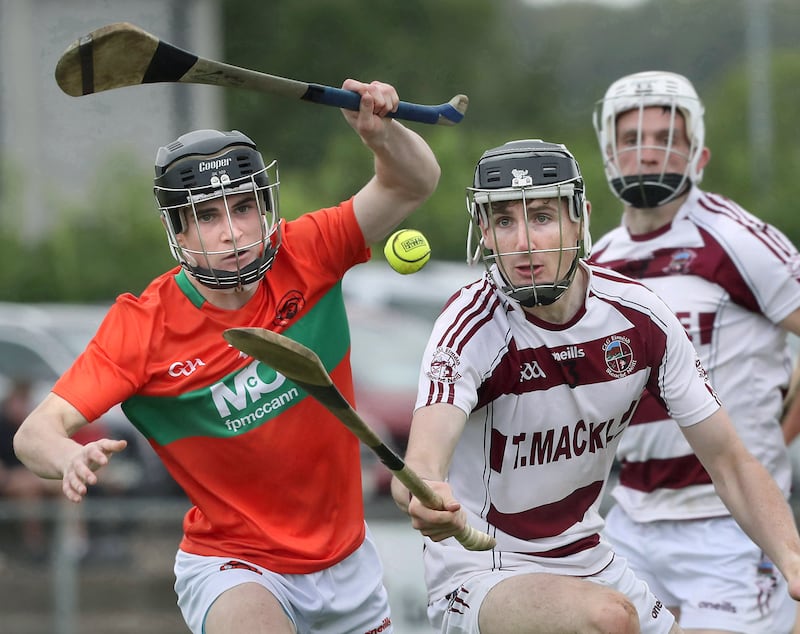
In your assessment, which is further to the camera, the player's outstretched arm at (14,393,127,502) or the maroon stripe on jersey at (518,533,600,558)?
the maroon stripe on jersey at (518,533,600,558)

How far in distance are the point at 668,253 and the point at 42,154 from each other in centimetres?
2401

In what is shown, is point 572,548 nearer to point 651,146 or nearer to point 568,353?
point 568,353

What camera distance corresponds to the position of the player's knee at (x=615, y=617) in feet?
13.0

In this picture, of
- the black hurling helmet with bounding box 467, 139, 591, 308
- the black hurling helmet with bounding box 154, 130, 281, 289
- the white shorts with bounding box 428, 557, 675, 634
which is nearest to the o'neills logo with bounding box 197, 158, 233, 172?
the black hurling helmet with bounding box 154, 130, 281, 289

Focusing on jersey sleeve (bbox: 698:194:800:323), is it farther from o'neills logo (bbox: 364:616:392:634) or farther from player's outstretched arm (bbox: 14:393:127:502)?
player's outstretched arm (bbox: 14:393:127:502)

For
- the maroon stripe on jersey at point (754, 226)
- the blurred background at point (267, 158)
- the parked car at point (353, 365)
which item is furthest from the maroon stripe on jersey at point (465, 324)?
the parked car at point (353, 365)

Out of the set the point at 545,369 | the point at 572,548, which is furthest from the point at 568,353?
the point at 572,548

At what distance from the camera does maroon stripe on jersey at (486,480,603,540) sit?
173 inches

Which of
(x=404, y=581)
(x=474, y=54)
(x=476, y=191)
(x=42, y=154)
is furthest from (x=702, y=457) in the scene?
(x=474, y=54)

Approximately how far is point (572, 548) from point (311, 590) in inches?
35.5

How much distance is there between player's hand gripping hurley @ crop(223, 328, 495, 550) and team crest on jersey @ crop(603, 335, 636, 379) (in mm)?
1003

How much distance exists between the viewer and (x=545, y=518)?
4438mm

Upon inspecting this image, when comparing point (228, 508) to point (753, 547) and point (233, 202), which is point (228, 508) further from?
point (753, 547)

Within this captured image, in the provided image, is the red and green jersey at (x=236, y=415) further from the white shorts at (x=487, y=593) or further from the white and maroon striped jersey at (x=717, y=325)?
the white and maroon striped jersey at (x=717, y=325)
